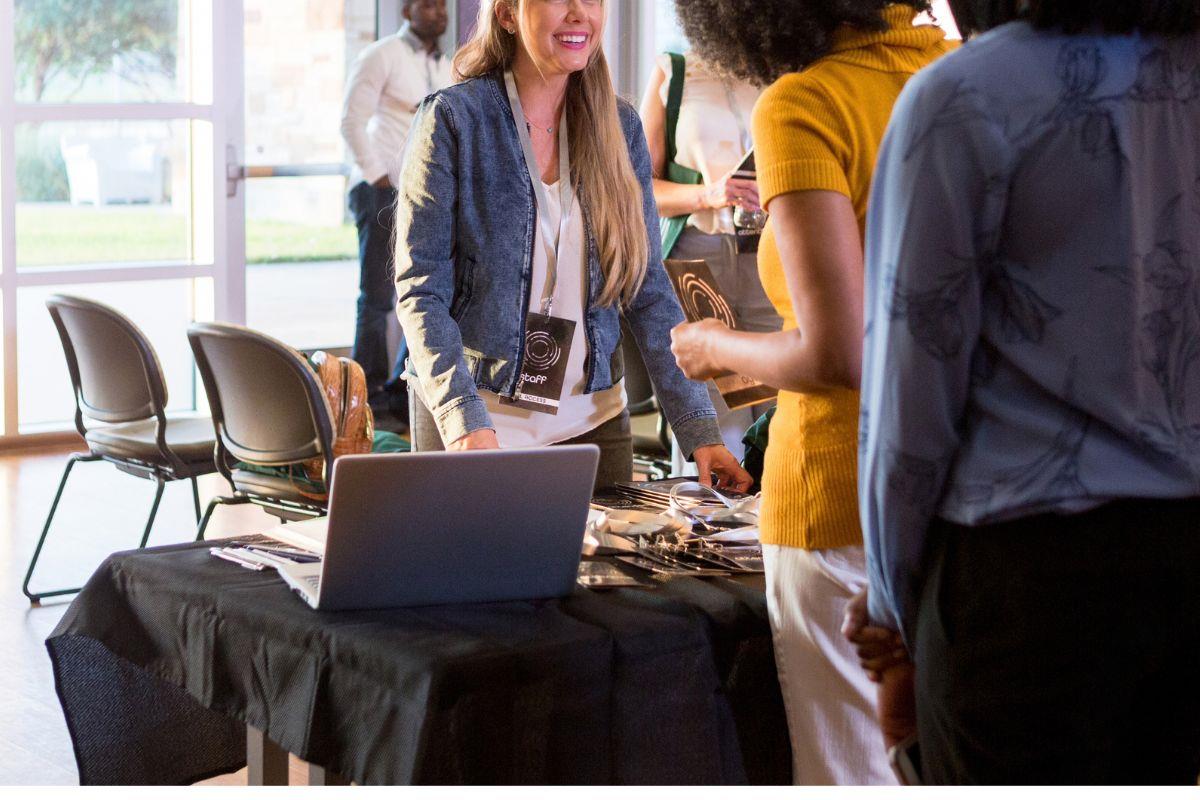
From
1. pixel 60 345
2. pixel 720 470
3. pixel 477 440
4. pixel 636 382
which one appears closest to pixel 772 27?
pixel 477 440

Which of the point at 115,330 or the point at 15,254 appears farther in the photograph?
the point at 15,254

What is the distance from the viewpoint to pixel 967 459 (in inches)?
44.2

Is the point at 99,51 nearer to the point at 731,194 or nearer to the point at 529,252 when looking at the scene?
the point at 731,194

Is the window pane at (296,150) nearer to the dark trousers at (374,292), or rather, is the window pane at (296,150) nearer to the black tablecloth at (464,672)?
the dark trousers at (374,292)

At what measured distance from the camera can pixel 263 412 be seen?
332cm

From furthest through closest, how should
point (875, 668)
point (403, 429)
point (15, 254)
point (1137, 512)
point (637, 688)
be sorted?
point (403, 429) → point (15, 254) → point (637, 688) → point (875, 668) → point (1137, 512)

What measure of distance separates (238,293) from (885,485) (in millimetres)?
5535

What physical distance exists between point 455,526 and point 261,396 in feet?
5.83

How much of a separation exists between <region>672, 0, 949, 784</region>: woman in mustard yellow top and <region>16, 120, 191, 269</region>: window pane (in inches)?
193

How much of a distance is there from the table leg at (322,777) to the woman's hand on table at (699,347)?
1.97 ft

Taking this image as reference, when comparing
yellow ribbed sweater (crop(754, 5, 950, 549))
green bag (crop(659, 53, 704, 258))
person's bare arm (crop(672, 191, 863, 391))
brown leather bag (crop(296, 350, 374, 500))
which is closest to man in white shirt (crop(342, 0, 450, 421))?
green bag (crop(659, 53, 704, 258))

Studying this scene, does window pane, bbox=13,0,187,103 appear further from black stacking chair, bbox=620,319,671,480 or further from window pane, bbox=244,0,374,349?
black stacking chair, bbox=620,319,671,480
